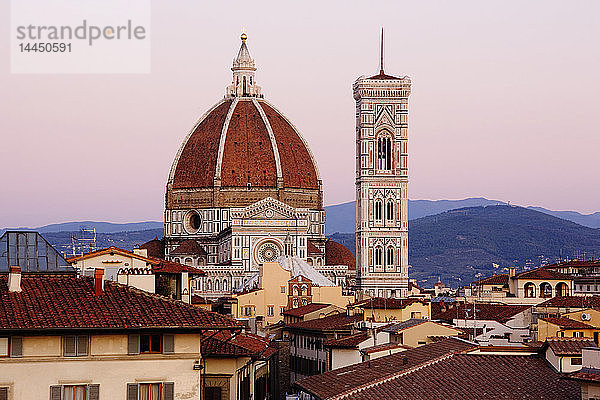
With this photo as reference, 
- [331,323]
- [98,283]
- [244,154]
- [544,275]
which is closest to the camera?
[98,283]

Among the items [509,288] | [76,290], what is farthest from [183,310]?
[509,288]

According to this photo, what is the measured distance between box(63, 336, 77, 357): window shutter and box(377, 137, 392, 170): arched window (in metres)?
108

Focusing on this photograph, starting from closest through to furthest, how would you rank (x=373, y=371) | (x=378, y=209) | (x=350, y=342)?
(x=373, y=371) < (x=350, y=342) < (x=378, y=209)

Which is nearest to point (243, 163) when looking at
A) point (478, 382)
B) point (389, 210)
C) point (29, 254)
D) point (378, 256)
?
point (389, 210)

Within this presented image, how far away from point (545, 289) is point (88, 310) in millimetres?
78415

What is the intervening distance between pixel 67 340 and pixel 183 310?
2189 millimetres

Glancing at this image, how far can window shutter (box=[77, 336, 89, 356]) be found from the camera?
25.6 metres

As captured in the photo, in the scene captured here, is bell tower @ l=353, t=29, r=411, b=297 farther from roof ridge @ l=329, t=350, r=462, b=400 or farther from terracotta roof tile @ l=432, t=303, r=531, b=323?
roof ridge @ l=329, t=350, r=462, b=400

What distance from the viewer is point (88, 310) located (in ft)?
85.4

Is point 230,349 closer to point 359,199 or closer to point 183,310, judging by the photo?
point 183,310

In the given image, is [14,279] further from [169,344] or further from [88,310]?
[169,344]

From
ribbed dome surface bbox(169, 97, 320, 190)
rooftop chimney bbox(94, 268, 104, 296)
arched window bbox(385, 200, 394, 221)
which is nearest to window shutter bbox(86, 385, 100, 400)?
rooftop chimney bbox(94, 268, 104, 296)

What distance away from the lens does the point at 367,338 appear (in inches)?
2024

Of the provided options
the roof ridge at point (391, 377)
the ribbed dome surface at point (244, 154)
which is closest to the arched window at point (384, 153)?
the ribbed dome surface at point (244, 154)
